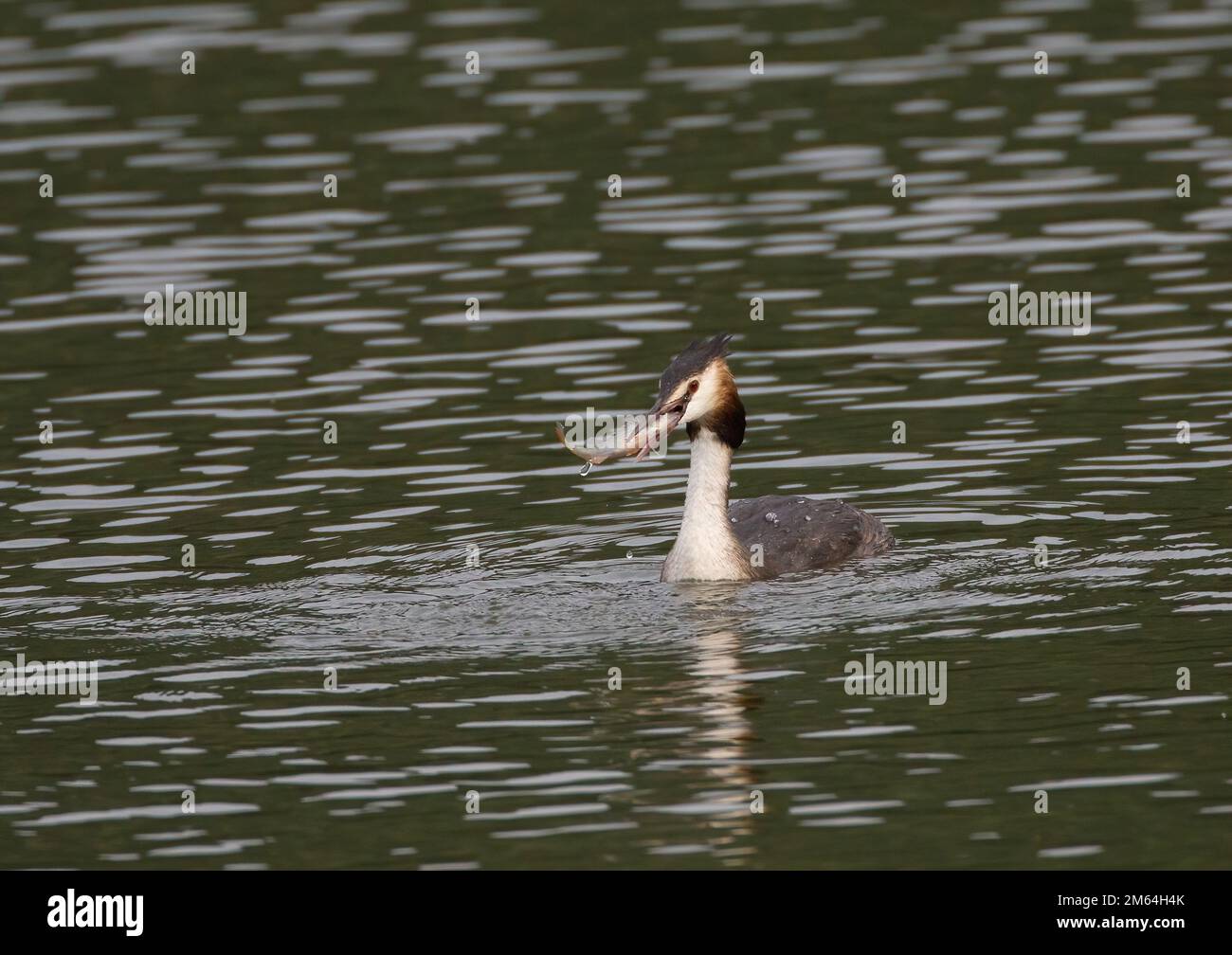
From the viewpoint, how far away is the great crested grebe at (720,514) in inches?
677

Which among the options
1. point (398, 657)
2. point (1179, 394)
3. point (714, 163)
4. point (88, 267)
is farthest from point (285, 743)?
point (714, 163)

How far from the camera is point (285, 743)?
14.3 metres

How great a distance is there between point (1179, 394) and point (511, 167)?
1096 cm

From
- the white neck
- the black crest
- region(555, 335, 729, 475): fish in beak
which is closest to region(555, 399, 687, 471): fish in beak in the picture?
region(555, 335, 729, 475): fish in beak

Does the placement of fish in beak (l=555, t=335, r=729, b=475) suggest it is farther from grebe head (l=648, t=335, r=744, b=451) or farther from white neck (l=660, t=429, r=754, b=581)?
white neck (l=660, t=429, r=754, b=581)

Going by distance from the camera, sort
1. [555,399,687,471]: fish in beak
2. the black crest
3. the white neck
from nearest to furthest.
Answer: [555,399,687,471]: fish in beak < the black crest < the white neck

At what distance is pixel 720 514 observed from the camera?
17.5 m

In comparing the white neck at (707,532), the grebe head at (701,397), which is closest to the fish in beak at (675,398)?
the grebe head at (701,397)

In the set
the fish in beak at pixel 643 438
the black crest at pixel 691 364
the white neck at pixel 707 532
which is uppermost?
the black crest at pixel 691 364

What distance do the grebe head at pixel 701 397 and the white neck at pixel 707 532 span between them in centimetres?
10

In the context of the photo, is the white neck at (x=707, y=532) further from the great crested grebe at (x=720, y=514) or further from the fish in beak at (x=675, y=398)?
the fish in beak at (x=675, y=398)

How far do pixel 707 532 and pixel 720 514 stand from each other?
18 centimetres

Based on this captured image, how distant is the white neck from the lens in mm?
17359
